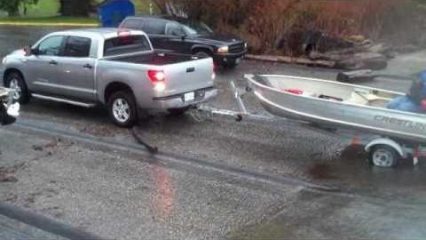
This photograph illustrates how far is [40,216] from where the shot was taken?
7.46m

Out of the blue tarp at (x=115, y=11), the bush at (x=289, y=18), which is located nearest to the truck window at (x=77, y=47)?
the bush at (x=289, y=18)

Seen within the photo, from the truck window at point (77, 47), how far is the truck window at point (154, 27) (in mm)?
7780

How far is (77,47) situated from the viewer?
41.1 feet

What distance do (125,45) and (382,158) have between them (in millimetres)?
5690

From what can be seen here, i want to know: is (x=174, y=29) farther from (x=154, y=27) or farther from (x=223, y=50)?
(x=223, y=50)

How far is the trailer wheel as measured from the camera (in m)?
9.32

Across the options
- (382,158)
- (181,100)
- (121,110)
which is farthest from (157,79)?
(382,158)

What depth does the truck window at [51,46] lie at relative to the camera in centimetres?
1292

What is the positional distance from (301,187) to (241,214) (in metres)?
1.32

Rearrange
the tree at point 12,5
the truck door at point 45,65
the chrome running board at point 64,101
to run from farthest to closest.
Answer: the tree at point 12,5, the truck door at point 45,65, the chrome running board at point 64,101

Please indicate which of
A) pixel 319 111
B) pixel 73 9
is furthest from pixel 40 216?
pixel 73 9

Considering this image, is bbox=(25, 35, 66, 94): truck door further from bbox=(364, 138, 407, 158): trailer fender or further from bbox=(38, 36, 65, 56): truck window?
bbox=(364, 138, 407, 158): trailer fender

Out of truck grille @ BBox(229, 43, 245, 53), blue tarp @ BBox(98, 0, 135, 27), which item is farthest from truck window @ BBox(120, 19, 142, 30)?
blue tarp @ BBox(98, 0, 135, 27)

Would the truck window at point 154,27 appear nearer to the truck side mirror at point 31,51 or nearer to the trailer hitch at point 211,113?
the truck side mirror at point 31,51
